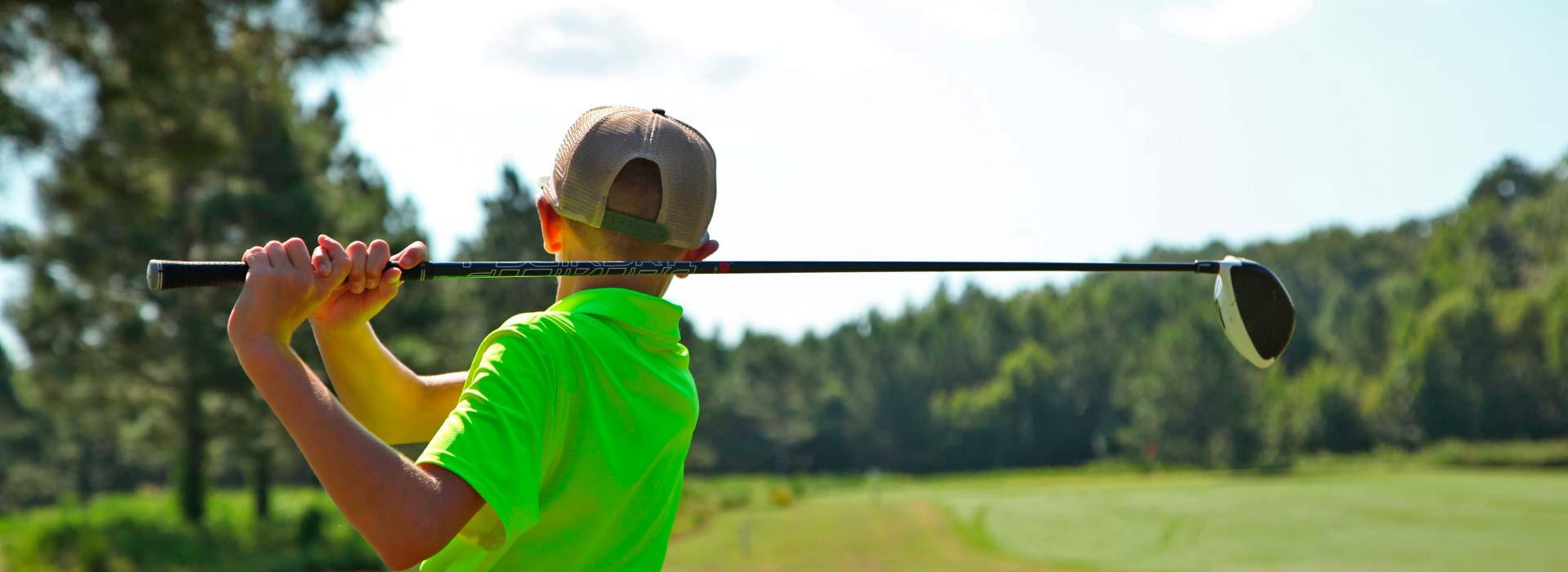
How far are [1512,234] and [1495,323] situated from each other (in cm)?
2049

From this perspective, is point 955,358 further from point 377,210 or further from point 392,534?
point 392,534

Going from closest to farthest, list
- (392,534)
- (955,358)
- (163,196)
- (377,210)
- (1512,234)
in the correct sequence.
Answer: (392,534), (163,196), (377,210), (1512,234), (955,358)

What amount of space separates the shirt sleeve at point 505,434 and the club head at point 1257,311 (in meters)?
1.58

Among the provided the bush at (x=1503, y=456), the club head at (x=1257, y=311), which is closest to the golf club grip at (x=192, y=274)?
the club head at (x=1257, y=311)

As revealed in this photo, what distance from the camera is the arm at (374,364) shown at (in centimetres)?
177

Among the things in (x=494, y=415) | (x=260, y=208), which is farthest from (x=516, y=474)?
(x=260, y=208)

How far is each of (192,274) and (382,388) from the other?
0.46 m

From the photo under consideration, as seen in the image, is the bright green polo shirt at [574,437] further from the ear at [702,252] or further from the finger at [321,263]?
the finger at [321,263]

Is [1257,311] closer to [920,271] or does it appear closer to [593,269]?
[920,271]

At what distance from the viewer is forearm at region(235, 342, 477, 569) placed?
4.67ft

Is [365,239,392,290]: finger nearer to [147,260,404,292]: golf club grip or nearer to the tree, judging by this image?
[147,260,404,292]: golf club grip

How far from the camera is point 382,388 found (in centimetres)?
215

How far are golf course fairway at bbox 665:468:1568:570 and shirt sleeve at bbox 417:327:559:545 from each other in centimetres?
2546

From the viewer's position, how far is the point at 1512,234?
96.3 metres
